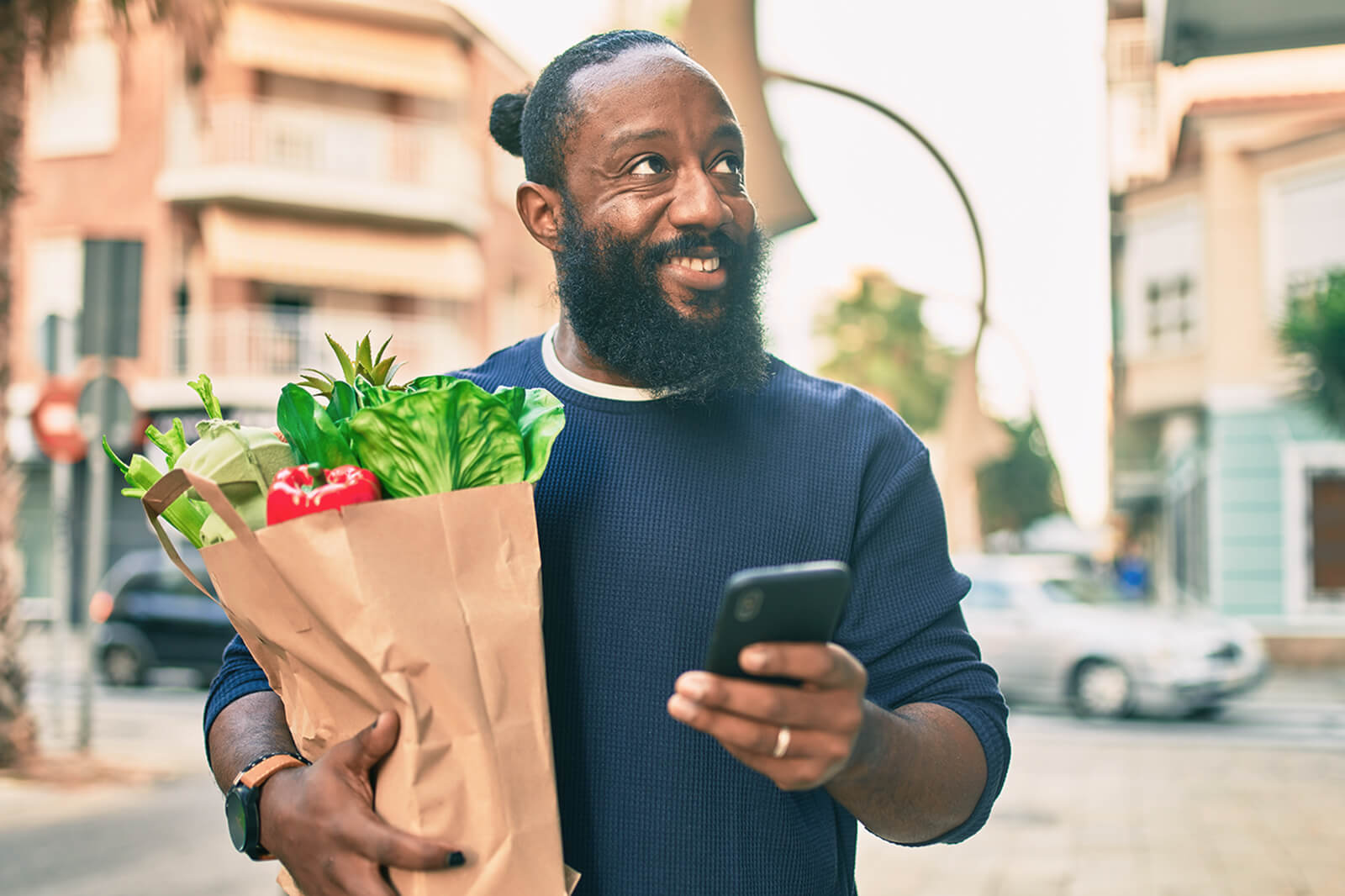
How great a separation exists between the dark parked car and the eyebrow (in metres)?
13.3

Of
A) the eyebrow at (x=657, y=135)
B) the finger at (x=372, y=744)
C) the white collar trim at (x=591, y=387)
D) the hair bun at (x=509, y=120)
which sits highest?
the hair bun at (x=509, y=120)

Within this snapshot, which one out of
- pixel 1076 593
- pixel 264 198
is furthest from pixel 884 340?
pixel 1076 593

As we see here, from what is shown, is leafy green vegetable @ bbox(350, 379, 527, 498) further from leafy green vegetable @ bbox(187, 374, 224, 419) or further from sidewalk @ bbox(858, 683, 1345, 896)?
sidewalk @ bbox(858, 683, 1345, 896)

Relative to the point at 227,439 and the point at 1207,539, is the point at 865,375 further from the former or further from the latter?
the point at 227,439

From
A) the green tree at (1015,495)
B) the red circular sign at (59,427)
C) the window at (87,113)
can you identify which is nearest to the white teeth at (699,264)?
the red circular sign at (59,427)

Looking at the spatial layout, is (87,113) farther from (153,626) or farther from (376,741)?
(376,741)

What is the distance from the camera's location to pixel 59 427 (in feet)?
33.3

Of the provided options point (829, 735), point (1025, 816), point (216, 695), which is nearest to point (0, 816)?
point (1025, 816)

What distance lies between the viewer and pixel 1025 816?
26.5 feet

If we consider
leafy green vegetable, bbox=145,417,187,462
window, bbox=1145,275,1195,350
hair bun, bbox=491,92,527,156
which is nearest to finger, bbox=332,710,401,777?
leafy green vegetable, bbox=145,417,187,462

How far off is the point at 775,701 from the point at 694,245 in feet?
2.31

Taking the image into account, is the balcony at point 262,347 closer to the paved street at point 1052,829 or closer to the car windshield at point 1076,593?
the paved street at point 1052,829

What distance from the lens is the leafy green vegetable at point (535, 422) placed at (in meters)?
1.42

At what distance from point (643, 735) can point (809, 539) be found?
1.00 feet
